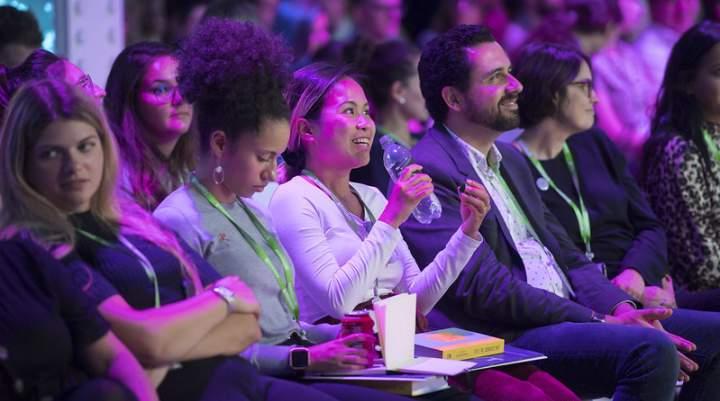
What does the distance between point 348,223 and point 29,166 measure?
1.08 m

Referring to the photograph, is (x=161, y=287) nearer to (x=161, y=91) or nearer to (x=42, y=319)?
(x=42, y=319)

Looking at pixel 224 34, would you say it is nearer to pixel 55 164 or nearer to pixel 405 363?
A: pixel 55 164

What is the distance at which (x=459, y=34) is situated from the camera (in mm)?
3791

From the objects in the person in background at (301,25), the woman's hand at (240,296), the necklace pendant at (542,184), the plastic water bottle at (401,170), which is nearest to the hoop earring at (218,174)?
the woman's hand at (240,296)

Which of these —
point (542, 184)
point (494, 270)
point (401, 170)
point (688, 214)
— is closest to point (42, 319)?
point (401, 170)

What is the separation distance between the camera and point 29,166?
2408mm

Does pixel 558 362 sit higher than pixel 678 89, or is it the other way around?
pixel 678 89

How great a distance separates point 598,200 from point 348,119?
1.36 meters

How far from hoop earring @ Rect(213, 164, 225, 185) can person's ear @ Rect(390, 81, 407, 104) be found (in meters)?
2.26

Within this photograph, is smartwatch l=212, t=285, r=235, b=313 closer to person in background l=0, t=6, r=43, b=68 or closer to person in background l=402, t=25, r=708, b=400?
person in background l=402, t=25, r=708, b=400

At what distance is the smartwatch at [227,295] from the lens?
2508 mm

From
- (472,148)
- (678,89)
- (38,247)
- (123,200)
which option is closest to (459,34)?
(472,148)

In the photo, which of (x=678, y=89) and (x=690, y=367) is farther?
(x=678, y=89)

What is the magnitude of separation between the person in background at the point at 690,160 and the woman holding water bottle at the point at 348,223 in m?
1.35
